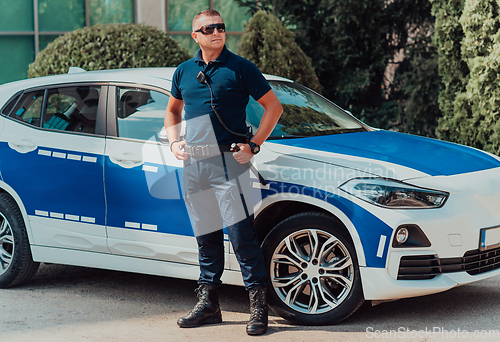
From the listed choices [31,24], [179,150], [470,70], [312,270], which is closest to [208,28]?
[179,150]

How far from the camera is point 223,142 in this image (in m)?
4.01

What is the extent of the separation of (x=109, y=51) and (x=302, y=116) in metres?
4.40

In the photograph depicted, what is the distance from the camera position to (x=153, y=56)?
8.45 meters

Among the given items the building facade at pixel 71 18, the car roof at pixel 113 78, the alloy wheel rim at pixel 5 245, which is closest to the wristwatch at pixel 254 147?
the car roof at pixel 113 78

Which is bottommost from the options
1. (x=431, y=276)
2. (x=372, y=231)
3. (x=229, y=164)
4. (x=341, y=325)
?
(x=341, y=325)

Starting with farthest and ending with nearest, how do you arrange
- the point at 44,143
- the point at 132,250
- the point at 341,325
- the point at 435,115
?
the point at 435,115 → the point at 44,143 → the point at 132,250 → the point at 341,325

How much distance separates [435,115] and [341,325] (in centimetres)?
632

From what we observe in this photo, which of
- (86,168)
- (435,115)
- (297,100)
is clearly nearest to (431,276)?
(297,100)

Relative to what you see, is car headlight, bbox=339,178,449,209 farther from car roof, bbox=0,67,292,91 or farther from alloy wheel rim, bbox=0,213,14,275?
alloy wheel rim, bbox=0,213,14,275

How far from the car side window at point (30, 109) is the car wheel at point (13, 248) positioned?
2.16ft

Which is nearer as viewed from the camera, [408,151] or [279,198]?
[279,198]

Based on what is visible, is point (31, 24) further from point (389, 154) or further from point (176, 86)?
point (389, 154)

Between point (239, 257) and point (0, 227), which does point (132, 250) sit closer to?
point (239, 257)

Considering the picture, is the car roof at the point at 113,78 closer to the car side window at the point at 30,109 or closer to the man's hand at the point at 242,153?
the car side window at the point at 30,109
